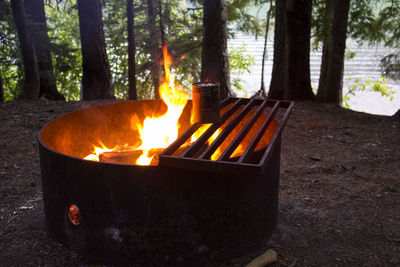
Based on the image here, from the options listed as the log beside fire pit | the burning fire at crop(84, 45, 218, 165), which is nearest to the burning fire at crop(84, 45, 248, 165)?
the burning fire at crop(84, 45, 218, 165)

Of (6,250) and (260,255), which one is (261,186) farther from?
(6,250)

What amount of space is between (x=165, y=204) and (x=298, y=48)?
6.24m

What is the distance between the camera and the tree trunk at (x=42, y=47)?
9828mm

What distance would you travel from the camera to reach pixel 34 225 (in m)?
3.47

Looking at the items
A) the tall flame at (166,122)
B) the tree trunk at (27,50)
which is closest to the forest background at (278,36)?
the tree trunk at (27,50)

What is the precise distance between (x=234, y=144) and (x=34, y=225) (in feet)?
6.98

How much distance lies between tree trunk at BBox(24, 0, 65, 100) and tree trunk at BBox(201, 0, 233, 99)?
4.32 meters

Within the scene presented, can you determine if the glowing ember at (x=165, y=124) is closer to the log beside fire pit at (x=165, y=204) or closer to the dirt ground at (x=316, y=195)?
the log beside fire pit at (x=165, y=204)

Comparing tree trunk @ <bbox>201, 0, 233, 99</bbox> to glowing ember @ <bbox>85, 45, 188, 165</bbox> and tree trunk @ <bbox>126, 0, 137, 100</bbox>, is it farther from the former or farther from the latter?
glowing ember @ <bbox>85, 45, 188, 165</bbox>

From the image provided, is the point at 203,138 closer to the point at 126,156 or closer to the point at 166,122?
the point at 126,156

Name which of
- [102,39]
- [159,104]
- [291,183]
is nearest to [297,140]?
[291,183]

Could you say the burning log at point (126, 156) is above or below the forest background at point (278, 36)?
below

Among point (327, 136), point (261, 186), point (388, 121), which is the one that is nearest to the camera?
point (261, 186)

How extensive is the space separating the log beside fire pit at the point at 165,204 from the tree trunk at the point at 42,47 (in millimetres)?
7891
